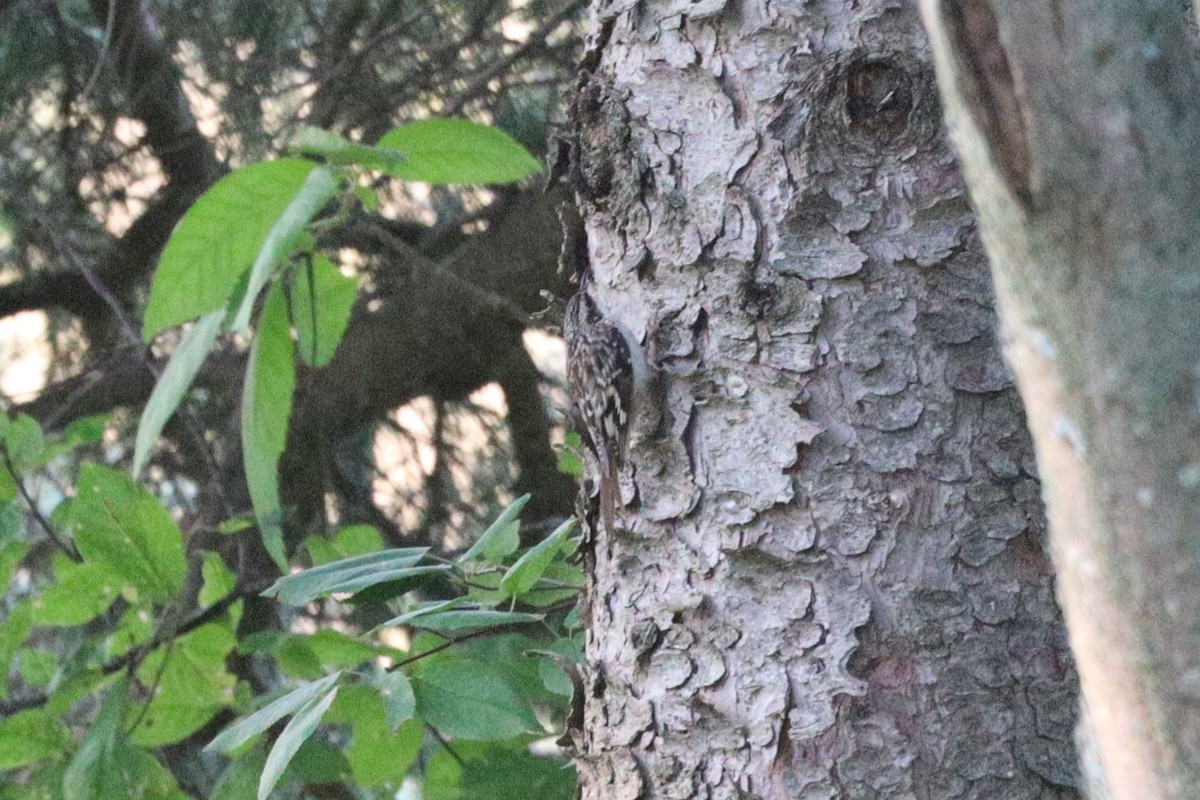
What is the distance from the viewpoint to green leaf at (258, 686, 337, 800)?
0.67 m

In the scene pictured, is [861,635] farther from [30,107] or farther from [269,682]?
[30,107]

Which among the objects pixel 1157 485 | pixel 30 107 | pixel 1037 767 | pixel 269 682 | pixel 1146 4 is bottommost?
pixel 269 682

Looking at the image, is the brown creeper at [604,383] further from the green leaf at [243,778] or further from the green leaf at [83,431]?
the green leaf at [83,431]

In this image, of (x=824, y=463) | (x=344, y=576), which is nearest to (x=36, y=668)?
(x=344, y=576)

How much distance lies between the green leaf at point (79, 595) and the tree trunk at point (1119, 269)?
3.36 ft

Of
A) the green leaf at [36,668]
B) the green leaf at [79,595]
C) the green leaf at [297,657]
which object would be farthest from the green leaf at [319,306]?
the green leaf at [36,668]

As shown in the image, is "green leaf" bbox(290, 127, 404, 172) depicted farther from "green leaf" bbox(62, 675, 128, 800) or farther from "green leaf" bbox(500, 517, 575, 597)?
"green leaf" bbox(62, 675, 128, 800)

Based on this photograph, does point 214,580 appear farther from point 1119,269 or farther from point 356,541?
point 1119,269

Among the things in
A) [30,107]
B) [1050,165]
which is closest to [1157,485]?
[1050,165]

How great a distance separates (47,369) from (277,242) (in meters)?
1.58

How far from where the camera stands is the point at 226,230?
0.69 metres

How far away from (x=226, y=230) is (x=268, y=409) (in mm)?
113

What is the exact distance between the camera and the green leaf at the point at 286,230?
23.7 inches

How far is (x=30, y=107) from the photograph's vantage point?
1.79 meters
